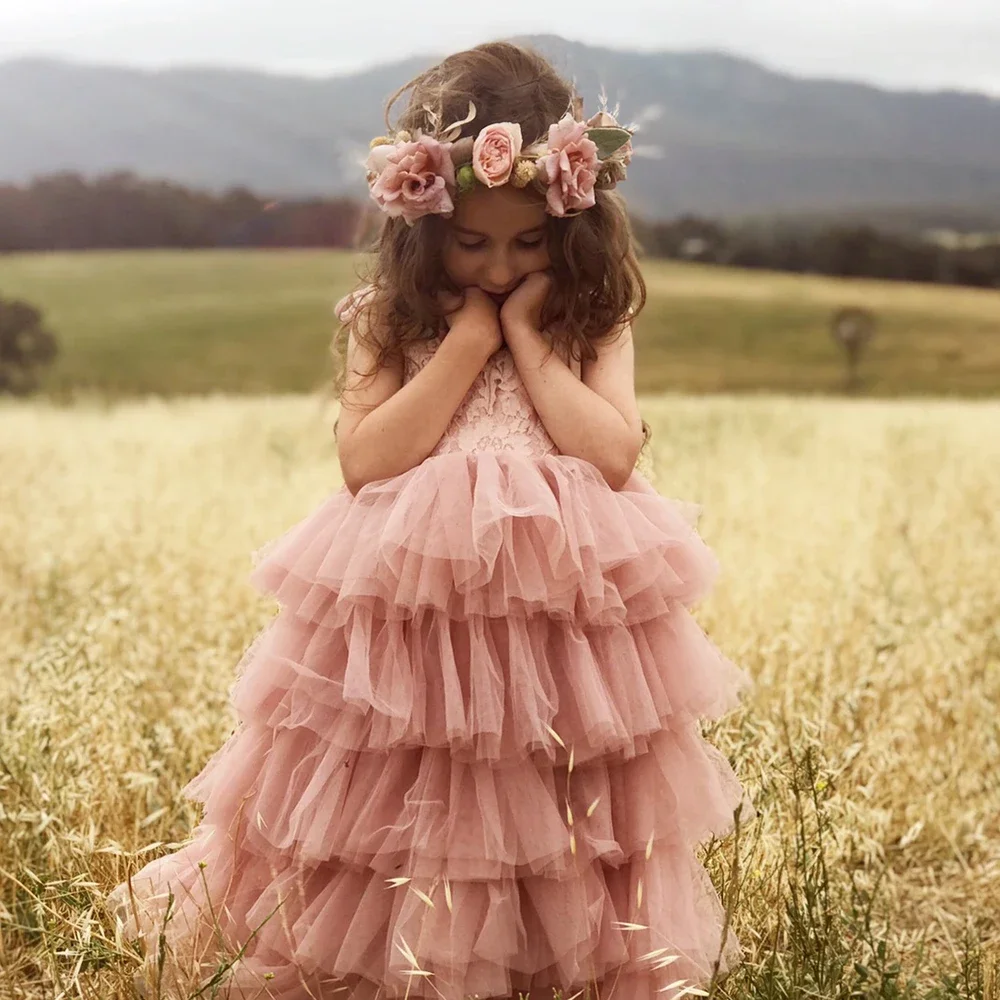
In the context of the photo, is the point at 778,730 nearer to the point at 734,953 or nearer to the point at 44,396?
the point at 734,953

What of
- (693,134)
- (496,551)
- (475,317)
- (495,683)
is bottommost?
(495,683)

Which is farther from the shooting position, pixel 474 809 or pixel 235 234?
pixel 235 234

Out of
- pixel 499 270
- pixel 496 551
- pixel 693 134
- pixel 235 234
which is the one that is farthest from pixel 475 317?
pixel 235 234

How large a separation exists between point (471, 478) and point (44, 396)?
11479mm

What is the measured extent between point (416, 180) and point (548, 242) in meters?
0.29

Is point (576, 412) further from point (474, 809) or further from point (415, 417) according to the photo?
point (474, 809)

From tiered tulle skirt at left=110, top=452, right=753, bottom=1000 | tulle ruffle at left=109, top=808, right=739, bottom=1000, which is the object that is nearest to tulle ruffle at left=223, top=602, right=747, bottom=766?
tiered tulle skirt at left=110, top=452, right=753, bottom=1000

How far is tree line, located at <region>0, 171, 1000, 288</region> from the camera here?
44.7 feet

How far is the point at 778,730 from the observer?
296 centimetres

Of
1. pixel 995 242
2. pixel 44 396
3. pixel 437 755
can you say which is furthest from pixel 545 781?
pixel 995 242

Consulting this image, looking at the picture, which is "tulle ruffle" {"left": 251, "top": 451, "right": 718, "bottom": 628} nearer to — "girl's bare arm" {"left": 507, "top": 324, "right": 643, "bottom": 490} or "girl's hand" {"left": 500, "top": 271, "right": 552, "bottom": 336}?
"girl's bare arm" {"left": 507, "top": 324, "right": 643, "bottom": 490}

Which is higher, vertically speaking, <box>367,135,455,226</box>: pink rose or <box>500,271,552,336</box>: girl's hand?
<box>367,135,455,226</box>: pink rose

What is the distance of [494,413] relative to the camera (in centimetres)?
217

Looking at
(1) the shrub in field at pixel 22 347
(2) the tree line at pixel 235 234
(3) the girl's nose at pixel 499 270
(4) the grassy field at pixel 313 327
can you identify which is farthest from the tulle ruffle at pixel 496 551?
(4) the grassy field at pixel 313 327
